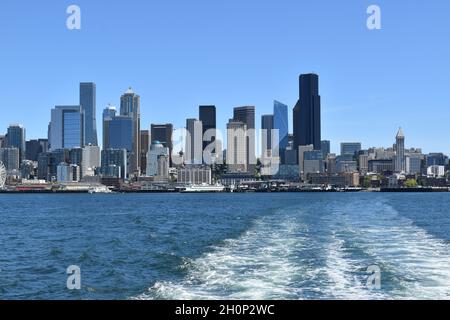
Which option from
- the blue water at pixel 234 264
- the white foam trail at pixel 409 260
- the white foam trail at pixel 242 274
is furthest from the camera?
the blue water at pixel 234 264

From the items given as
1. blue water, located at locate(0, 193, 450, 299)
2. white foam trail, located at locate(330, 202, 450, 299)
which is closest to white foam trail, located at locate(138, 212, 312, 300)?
blue water, located at locate(0, 193, 450, 299)

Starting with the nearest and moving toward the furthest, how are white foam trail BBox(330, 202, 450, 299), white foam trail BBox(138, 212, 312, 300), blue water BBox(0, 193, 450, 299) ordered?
1. white foam trail BBox(138, 212, 312, 300)
2. white foam trail BBox(330, 202, 450, 299)
3. blue water BBox(0, 193, 450, 299)

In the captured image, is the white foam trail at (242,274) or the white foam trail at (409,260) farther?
the white foam trail at (409,260)

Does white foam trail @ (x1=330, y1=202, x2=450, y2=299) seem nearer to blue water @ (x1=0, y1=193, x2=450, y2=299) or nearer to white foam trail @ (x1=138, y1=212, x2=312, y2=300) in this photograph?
blue water @ (x1=0, y1=193, x2=450, y2=299)

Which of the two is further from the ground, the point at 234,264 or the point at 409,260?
the point at 409,260

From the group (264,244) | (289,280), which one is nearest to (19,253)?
(264,244)

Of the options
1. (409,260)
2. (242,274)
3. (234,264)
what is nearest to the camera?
(242,274)

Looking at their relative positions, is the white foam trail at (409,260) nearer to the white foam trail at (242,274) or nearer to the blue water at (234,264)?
the blue water at (234,264)

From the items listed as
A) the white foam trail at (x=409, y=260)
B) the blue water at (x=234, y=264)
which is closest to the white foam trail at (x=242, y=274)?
the blue water at (x=234, y=264)

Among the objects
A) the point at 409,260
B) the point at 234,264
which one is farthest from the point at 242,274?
the point at 409,260

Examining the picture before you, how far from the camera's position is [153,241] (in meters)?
35.8

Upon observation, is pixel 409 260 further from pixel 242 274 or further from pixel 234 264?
pixel 242 274
